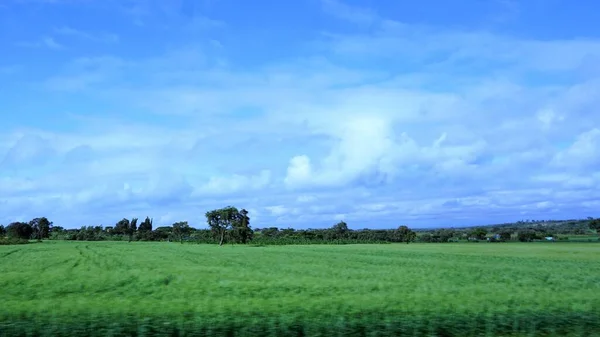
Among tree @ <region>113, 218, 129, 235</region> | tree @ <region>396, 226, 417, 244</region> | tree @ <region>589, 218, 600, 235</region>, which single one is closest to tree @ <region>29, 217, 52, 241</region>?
tree @ <region>113, 218, 129, 235</region>

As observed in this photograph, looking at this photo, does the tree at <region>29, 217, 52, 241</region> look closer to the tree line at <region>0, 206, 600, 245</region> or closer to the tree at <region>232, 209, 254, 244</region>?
the tree line at <region>0, 206, 600, 245</region>

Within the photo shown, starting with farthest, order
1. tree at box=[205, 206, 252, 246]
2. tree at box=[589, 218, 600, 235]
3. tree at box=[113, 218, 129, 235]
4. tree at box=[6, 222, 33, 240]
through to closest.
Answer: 1. tree at box=[113, 218, 129, 235]
2. tree at box=[6, 222, 33, 240]
3. tree at box=[589, 218, 600, 235]
4. tree at box=[205, 206, 252, 246]

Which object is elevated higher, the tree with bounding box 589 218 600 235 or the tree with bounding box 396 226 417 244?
the tree with bounding box 589 218 600 235

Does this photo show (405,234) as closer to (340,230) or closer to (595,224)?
(340,230)

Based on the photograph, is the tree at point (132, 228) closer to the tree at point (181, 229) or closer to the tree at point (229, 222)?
the tree at point (181, 229)

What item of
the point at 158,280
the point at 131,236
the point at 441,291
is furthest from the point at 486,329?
the point at 131,236

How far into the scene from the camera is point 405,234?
146m

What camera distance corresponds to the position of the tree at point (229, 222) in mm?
126875

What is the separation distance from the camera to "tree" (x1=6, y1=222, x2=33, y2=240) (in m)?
172

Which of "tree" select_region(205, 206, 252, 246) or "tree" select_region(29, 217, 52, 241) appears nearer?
"tree" select_region(205, 206, 252, 246)

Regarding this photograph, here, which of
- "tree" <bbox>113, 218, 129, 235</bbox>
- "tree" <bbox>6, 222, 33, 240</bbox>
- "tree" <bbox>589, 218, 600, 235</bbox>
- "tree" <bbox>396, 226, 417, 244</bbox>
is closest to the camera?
"tree" <bbox>396, 226, 417, 244</bbox>

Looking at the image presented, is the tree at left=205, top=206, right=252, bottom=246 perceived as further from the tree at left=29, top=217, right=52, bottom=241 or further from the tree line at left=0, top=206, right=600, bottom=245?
the tree at left=29, top=217, right=52, bottom=241

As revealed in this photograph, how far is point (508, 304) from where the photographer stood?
16984 mm

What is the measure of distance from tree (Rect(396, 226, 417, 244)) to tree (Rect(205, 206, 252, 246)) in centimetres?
4700
